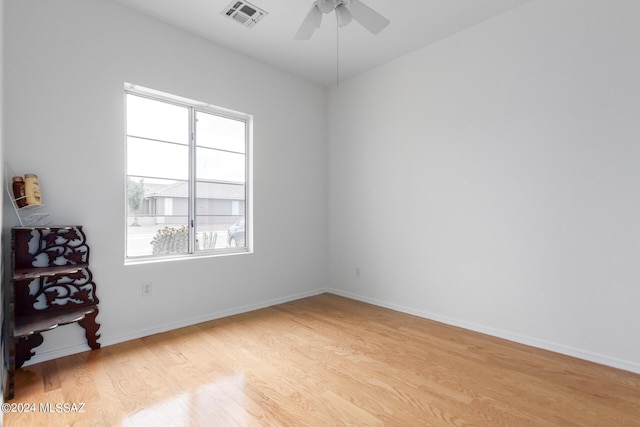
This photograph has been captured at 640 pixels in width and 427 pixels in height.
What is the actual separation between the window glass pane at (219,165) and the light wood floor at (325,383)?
163 centimetres

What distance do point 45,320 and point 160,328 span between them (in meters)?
0.95

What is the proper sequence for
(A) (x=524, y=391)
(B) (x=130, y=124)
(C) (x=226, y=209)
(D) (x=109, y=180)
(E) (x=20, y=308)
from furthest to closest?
(C) (x=226, y=209) < (B) (x=130, y=124) < (D) (x=109, y=180) < (E) (x=20, y=308) < (A) (x=524, y=391)

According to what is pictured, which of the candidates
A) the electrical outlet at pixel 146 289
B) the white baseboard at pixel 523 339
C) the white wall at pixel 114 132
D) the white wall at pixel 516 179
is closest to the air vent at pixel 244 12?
the white wall at pixel 114 132

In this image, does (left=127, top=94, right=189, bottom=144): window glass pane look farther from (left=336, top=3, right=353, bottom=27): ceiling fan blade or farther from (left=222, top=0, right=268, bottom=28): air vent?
(left=336, top=3, right=353, bottom=27): ceiling fan blade

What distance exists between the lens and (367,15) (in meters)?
2.29

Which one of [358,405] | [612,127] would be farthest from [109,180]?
[612,127]

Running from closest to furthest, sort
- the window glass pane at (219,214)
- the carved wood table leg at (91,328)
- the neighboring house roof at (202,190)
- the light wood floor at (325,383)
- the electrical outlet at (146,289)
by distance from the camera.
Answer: the light wood floor at (325,383) < the carved wood table leg at (91,328) < the electrical outlet at (146,289) < the neighboring house roof at (202,190) < the window glass pane at (219,214)

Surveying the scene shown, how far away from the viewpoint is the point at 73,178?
2.56 m

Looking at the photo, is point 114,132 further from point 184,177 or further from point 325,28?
point 325,28

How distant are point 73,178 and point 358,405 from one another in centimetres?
272

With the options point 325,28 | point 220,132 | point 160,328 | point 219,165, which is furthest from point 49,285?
point 325,28

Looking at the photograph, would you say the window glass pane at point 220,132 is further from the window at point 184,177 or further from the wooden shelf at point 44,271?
the wooden shelf at point 44,271

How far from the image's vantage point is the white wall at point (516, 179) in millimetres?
2375

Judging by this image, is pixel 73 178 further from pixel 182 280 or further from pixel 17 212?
pixel 182 280
